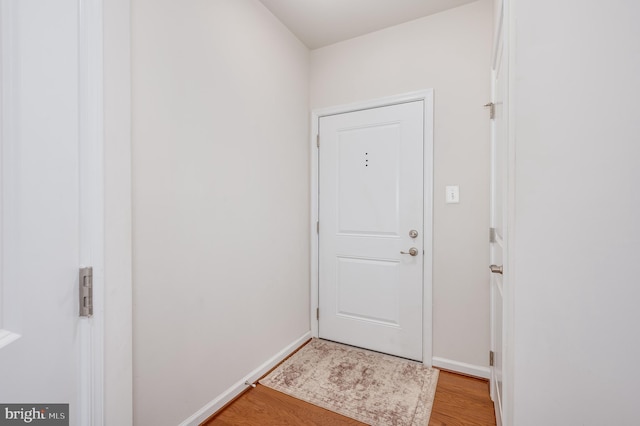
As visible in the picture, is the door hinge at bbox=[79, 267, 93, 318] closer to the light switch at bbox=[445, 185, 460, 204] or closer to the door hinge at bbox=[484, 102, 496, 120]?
the light switch at bbox=[445, 185, 460, 204]

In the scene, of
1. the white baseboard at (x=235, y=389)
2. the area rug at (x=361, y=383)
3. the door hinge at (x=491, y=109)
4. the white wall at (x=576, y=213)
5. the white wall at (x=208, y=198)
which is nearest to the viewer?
the white wall at (x=576, y=213)

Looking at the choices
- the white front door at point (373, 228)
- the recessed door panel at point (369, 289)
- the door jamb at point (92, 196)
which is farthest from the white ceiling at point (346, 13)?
the recessed door panel at point (369, 289)

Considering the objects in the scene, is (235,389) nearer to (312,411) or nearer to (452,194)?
(312,411)

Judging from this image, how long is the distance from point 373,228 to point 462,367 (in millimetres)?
1208

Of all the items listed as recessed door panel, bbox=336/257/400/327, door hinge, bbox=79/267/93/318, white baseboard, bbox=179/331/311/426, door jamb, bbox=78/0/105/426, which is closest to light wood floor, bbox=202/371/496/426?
white baseboard, bbox=179/331/311/426

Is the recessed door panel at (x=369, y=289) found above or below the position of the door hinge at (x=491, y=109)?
below

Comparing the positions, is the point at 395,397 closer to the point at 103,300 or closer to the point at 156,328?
the point at 156,328

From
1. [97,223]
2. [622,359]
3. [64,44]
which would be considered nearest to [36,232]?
[97,223]

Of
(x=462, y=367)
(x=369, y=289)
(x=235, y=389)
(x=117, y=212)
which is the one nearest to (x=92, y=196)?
(x=117, y=212)

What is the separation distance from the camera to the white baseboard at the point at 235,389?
4.93 ft

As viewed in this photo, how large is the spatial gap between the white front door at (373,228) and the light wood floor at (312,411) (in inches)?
17.4

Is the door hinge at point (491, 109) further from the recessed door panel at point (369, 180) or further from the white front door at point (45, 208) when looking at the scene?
the white front door at point (45, 208)

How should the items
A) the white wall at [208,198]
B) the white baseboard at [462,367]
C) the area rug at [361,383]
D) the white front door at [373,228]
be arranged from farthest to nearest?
the white front door at [373,228], the white baseboard at [462,367], the area rug at [361,383], the white wall at [208,198]

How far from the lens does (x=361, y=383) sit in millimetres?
1869
